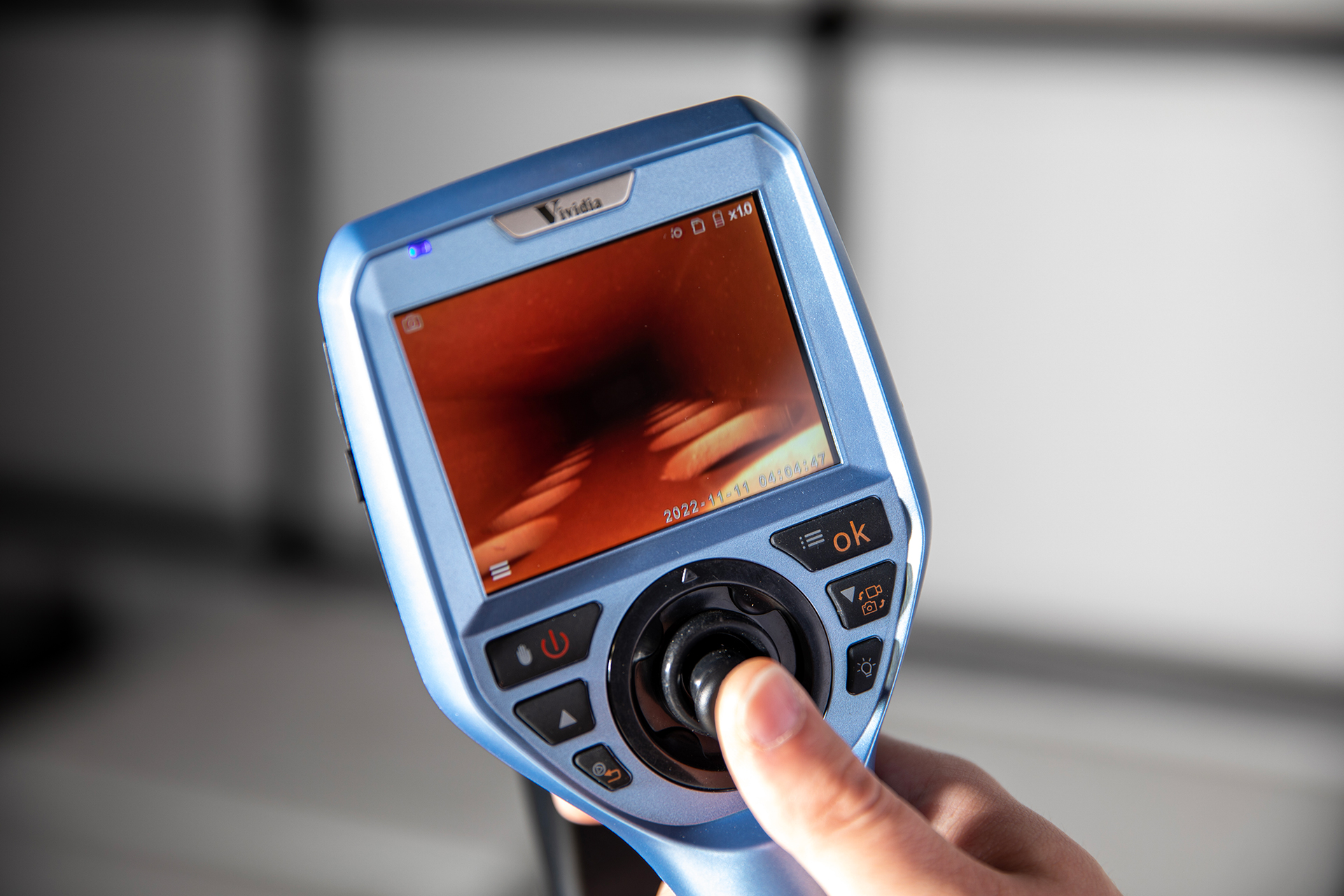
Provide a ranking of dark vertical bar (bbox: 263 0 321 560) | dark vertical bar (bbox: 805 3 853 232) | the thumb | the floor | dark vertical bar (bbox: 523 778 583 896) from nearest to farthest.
A: 1. the thumb
2. dark vertical bar (bbox: 523 778 583 896)
3. the floor
4. dark vertical bar (bbox: 805 3 853 232)
5. dark vertical bar (bbox: 263 0 321 560)

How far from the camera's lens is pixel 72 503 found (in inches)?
59.9

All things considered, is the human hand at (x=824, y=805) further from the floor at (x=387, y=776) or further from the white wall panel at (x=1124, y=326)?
the white wall panel at (x=1124, y=326)

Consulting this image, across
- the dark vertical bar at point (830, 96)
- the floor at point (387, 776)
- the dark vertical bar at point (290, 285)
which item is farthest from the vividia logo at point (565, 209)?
the dark vertical bar at point (290, 285)

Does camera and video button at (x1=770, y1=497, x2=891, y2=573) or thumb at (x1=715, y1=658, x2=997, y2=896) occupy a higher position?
camera and video button at (x1=770, y1=497, x2=891, y2=573)

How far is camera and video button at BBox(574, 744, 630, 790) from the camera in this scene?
0.47 metres

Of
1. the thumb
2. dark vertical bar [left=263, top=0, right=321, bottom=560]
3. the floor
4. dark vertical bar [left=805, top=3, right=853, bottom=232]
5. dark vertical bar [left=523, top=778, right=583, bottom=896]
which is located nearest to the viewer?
the thumb

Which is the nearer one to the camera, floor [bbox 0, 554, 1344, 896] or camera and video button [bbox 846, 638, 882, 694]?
camera and video button [bbox 846, 638, 882, 694]

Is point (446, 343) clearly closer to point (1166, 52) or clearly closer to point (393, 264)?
point (393, 264)

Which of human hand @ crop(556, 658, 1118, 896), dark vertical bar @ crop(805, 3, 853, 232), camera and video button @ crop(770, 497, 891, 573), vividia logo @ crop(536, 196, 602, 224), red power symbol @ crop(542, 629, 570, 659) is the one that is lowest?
human hand @ crop(556, 658, 1118, 896)

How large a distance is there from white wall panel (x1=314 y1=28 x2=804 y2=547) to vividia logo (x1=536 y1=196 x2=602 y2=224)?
0.75 meters

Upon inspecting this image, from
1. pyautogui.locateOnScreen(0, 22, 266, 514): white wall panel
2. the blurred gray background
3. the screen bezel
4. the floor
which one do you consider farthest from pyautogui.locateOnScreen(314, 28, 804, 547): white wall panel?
the screen bezel

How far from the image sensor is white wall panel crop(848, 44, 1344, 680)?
1077 millimetres

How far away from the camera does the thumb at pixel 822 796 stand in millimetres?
423

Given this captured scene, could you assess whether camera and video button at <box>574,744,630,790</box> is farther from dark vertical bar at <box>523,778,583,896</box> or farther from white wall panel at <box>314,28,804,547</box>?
white wall panel at <box>314,28,804,547</box>
